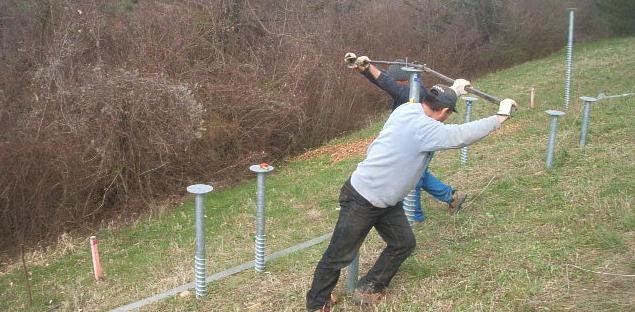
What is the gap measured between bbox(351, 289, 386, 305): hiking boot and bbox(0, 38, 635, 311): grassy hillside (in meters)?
0.07

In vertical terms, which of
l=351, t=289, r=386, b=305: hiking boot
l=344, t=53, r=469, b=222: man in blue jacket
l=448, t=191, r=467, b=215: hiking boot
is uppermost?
l=344, t=53, r=469, b=222: man in blue jacket

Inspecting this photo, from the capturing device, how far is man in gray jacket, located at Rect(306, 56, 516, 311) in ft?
12.4

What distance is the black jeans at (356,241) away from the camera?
4.02 metres

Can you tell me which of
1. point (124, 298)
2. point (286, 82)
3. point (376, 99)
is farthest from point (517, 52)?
point (124, 298)

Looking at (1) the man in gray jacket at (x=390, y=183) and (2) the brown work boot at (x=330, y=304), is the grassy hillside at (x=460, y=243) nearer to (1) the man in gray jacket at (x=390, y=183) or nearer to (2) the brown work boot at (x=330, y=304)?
(2) the brown work boot at (x=330, y=304)

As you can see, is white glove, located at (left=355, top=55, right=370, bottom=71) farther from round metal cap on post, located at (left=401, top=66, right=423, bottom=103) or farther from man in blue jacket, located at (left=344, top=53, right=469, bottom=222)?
round metal cap on post, located at (left=401, top=66, right=423, bottom=103)

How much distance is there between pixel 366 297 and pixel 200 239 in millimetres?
1428

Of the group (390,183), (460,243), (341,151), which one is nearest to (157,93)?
(341,151)

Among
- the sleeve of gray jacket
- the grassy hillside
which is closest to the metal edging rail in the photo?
the grassy hillside

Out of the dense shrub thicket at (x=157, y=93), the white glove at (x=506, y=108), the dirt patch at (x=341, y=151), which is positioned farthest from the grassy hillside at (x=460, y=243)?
the dirt patch at (x=341, y=151)

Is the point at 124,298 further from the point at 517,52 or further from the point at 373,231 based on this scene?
the point at 517,52

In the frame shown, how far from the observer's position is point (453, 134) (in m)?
3.71

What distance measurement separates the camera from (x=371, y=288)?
4316 mm

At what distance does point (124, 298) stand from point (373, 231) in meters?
2.46
